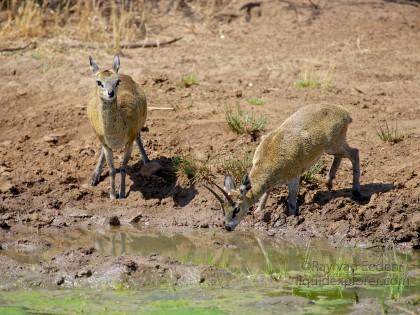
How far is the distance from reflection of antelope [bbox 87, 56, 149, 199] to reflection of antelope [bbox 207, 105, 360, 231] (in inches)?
63.6

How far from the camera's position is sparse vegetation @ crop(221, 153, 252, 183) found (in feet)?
42.0

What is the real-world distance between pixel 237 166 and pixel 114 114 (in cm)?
164

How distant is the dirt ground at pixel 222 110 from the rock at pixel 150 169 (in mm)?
65

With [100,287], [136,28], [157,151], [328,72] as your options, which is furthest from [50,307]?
[136,28]

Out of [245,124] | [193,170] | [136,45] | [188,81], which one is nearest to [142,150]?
[193,170]

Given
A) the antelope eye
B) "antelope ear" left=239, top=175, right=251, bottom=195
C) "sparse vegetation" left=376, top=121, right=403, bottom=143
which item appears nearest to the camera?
"antelope ear" left=239, top=175, right=251, bottom=195

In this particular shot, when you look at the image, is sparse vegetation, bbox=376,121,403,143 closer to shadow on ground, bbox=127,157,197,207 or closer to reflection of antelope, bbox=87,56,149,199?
shadow on ground, bbox=127,157,197,207

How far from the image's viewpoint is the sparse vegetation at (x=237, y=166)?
12797 mm

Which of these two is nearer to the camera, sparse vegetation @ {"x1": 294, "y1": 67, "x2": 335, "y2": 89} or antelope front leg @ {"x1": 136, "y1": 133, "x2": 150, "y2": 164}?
antelope front leg @ {"x1": 136, "y1": 133, "x2": 150, "y2": 164}

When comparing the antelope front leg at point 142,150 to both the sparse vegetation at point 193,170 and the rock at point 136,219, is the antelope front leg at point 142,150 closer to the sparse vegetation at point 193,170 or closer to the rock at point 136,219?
the sparse vegetation at point 193,170

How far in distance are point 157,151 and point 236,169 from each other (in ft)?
5.50

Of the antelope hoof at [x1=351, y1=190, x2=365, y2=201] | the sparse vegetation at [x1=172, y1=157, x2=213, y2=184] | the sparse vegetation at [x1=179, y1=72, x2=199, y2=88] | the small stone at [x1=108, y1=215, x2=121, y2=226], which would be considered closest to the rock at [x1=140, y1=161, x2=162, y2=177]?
the sparse vegetation at [x1=172, y1=157, x2=213, y2=184]

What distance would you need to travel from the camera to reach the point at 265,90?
51.2 feet

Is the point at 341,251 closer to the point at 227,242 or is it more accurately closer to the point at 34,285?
the point at 227,242
